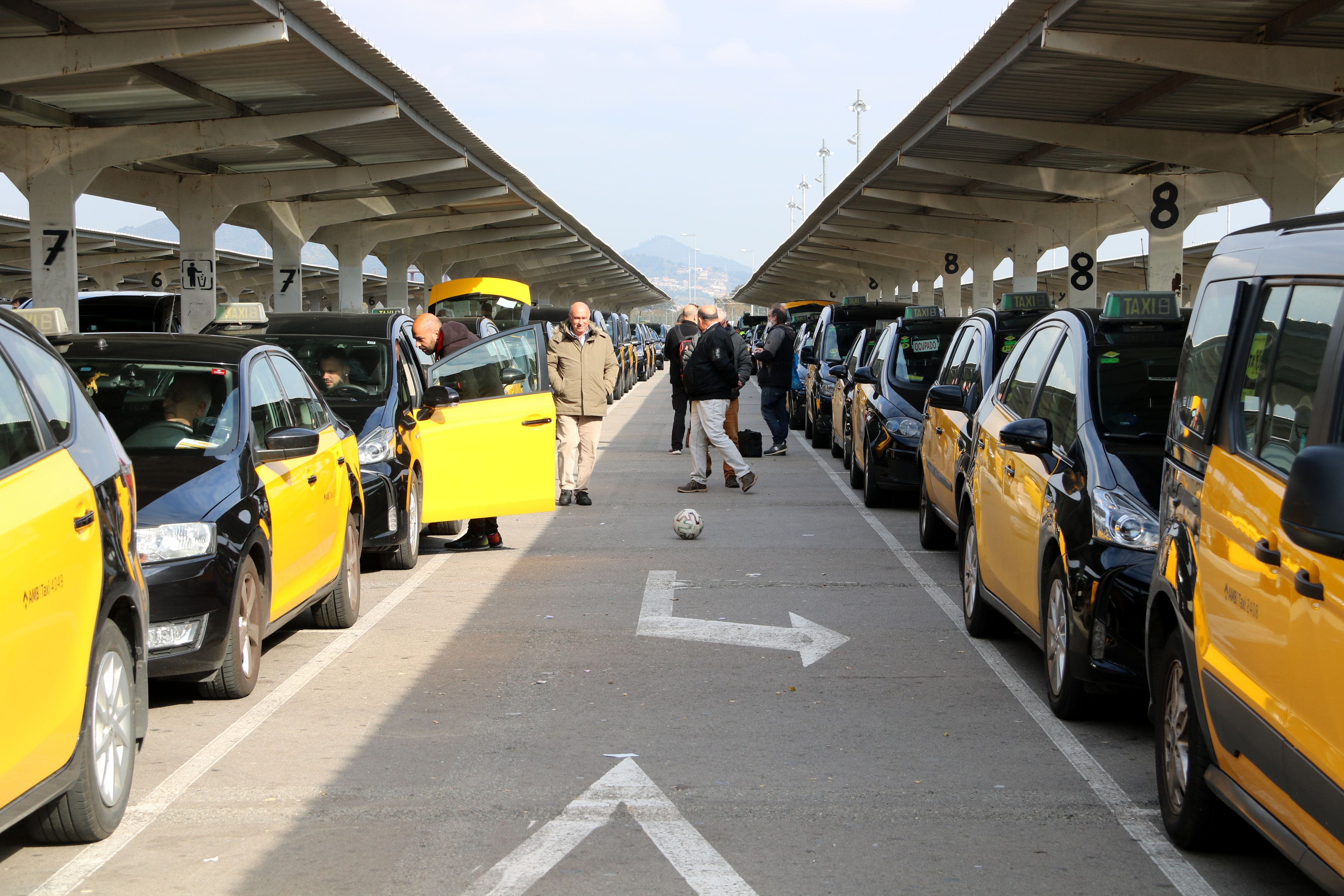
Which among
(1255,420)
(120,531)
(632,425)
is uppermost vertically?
(1255,420)

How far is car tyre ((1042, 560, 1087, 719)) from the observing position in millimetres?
6379

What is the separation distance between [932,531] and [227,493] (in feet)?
20.8

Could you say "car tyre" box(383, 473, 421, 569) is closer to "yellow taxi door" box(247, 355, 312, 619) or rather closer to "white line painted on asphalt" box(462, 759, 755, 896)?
"yellow taxi door" box(247, 355, 312, 619)

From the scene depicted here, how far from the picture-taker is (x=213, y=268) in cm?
3153

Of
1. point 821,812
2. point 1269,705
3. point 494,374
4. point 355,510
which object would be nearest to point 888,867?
point 821,812

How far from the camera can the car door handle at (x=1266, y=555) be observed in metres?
3.96

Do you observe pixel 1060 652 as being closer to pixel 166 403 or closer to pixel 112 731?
pixel 112 731

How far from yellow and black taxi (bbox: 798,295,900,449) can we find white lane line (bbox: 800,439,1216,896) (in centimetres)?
1164

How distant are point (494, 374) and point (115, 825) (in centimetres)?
697

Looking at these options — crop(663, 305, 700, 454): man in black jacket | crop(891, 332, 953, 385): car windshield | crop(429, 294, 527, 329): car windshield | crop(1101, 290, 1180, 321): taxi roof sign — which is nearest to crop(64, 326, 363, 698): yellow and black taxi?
crop(1101, 290, 1180, 321): taxi roof sign

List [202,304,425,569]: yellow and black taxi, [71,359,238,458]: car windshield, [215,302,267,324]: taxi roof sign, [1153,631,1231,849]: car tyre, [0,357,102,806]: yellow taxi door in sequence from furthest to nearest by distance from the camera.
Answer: [215,302,267,324]: taxi roof sign, [202,304,425,569]: yellow and black taxi, [71,359,238,458]: car windshield, [1153,631,1231,849]: car tyre, [0,357,102,806]: yellow taxi door

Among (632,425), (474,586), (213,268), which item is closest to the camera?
(474,586)

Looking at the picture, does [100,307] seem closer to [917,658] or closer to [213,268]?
[213,268]

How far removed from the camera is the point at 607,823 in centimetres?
518
